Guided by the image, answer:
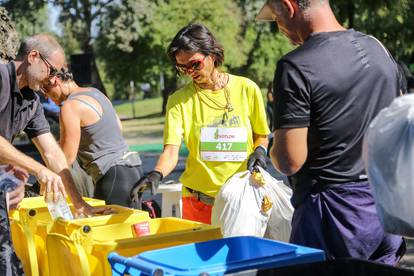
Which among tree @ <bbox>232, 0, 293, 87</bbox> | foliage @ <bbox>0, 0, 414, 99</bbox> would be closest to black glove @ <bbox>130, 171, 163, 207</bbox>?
foliage @ <bbox>0, 0, 414, 99</bbox>

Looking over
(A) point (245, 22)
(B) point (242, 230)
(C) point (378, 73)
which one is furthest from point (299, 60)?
(A) point (245, 22)

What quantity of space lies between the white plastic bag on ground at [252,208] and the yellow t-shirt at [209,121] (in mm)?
194

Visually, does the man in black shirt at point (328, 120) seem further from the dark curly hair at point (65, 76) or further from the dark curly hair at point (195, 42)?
the dark curly hair at point (65, 76)

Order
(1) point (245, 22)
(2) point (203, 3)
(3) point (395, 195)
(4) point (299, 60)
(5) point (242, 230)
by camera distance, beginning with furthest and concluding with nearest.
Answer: (1) point (245, 22)
(2) point (203, 3)
(5) point (242, 230)
(4) point (299, 60)
(3) point (395, 195)

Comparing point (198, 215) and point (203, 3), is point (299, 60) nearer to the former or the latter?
point (198, 215)

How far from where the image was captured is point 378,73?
2.63 meters

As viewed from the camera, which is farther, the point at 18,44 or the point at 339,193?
the point at 18,44

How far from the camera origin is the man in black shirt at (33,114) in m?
3.50

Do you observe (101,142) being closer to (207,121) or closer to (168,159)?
(168,159)

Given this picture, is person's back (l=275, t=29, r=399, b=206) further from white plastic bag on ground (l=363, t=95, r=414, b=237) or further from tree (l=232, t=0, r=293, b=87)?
tree (l=232, t=0, r=293, b=87)

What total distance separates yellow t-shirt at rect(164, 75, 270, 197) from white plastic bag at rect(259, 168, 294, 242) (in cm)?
23

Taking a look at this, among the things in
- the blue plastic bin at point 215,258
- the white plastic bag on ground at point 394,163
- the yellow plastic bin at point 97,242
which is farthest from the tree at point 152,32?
the white plastic bag on ground at point 394,163

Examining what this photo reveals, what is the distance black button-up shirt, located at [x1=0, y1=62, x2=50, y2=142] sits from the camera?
142 inches

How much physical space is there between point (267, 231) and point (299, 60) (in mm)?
1705
